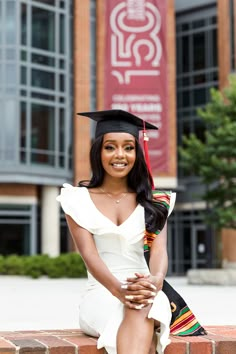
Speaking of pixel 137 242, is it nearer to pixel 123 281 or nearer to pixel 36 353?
pixel 123 281

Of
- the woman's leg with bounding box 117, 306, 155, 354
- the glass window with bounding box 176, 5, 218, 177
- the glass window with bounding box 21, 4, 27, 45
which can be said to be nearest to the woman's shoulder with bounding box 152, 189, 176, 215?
the woman's leg with bounding box 117, 306, 155, 354

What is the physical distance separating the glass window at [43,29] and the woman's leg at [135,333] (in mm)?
29251

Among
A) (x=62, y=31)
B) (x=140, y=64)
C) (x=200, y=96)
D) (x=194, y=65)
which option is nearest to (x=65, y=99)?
(x=62, y=31)

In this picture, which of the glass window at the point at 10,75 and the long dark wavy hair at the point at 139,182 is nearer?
the long dark wavy hair at the point at 139,182

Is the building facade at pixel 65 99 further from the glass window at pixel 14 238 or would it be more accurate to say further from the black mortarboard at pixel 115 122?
the black mortarboard at pixel 115 122

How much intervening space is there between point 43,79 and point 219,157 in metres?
10.7

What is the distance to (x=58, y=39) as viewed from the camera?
33000mm

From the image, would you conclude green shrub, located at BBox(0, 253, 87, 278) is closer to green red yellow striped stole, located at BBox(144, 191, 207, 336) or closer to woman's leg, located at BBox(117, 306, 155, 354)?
green red yellow striped stole, located at BBox(144, 191, 207, 336)

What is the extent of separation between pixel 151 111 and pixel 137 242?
28727mm

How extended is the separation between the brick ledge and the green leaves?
1964 centimetres

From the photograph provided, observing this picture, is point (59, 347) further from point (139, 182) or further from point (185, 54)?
point (185, 54)

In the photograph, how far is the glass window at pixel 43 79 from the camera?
105 ft

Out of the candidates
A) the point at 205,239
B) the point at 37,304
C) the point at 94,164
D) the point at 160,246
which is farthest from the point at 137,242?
the point at 205,239

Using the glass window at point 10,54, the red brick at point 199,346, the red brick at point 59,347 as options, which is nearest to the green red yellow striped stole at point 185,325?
the red brick at point 199,346
